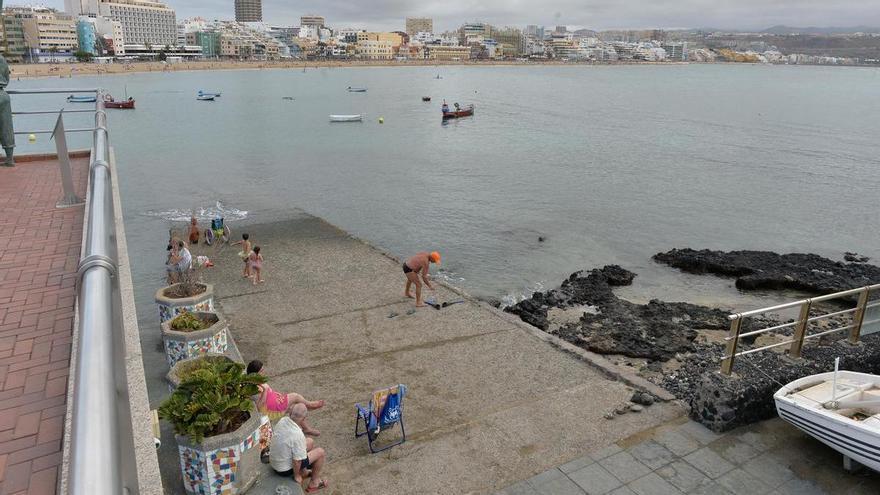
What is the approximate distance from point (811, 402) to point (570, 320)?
8.42 metres

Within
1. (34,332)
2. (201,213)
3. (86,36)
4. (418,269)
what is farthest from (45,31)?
(34,332)

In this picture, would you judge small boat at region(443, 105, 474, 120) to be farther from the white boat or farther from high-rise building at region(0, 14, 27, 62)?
high-rise building at region(0, 14, 27, 62)

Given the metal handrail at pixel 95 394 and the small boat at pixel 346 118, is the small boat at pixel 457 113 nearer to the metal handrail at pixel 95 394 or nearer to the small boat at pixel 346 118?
the small boat at pixel 346 118

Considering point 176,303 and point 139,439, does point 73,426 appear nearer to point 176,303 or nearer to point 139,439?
point 139,439

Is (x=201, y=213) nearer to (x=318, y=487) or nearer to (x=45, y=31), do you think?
(x=318, y=487)

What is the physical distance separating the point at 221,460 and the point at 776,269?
1990cm

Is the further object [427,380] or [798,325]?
[427,380]

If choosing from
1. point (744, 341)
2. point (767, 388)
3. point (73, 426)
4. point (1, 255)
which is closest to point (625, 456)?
point (767, 388)

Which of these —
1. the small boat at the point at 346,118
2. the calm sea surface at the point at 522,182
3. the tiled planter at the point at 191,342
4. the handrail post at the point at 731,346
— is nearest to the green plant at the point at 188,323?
the tiled planter at the point at 191,342

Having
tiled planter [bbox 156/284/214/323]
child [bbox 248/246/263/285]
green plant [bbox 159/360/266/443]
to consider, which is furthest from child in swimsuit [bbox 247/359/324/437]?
child [bbox 248/246/263/285]

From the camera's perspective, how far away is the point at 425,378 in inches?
350

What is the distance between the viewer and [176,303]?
862 centimetres

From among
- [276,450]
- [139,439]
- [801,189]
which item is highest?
[139,439]

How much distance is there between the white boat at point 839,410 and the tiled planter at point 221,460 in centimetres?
584
